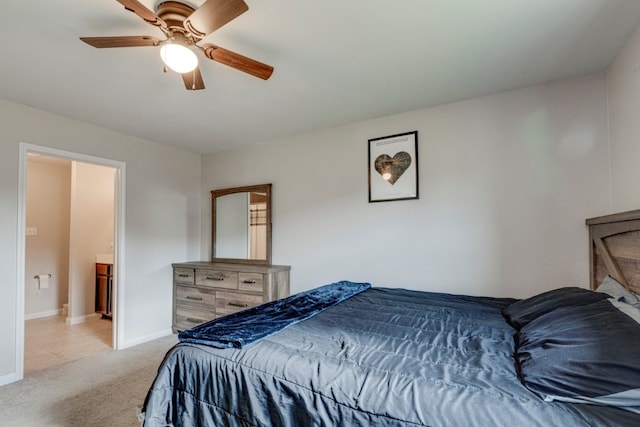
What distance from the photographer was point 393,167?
292 centimetres

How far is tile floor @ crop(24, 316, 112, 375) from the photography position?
9.75 ft

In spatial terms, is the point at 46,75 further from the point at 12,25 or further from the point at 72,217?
the point at 72,217

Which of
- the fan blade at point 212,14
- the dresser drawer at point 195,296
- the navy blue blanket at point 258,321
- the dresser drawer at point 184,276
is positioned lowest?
the dresser drawer at point 195,296

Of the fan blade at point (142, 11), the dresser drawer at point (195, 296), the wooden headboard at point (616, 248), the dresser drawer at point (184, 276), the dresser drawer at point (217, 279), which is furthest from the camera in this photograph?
the dresser drawer at point (184, 276)

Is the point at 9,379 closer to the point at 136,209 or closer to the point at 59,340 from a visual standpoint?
the point at 59,340

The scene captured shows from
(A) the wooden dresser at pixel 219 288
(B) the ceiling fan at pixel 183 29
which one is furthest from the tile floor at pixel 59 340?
(B) the ceiling fan at pixel 183 29

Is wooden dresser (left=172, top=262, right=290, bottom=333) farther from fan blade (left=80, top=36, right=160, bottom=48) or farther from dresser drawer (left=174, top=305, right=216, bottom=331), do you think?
fan blade (left=80, top=36, right=160, bottom=48)

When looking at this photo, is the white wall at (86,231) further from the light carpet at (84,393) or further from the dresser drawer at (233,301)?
the dresser drawer at (233,301)

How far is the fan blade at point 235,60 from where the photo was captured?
1627 mm

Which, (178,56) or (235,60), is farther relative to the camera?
(235,60)

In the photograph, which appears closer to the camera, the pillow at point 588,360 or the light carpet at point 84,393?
the pillow at point 588,360

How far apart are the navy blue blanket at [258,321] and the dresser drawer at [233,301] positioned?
106 cm

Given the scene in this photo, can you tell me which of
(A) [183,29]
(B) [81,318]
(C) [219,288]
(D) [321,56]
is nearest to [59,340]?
(B) [81,318]

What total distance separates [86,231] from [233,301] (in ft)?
9.24
